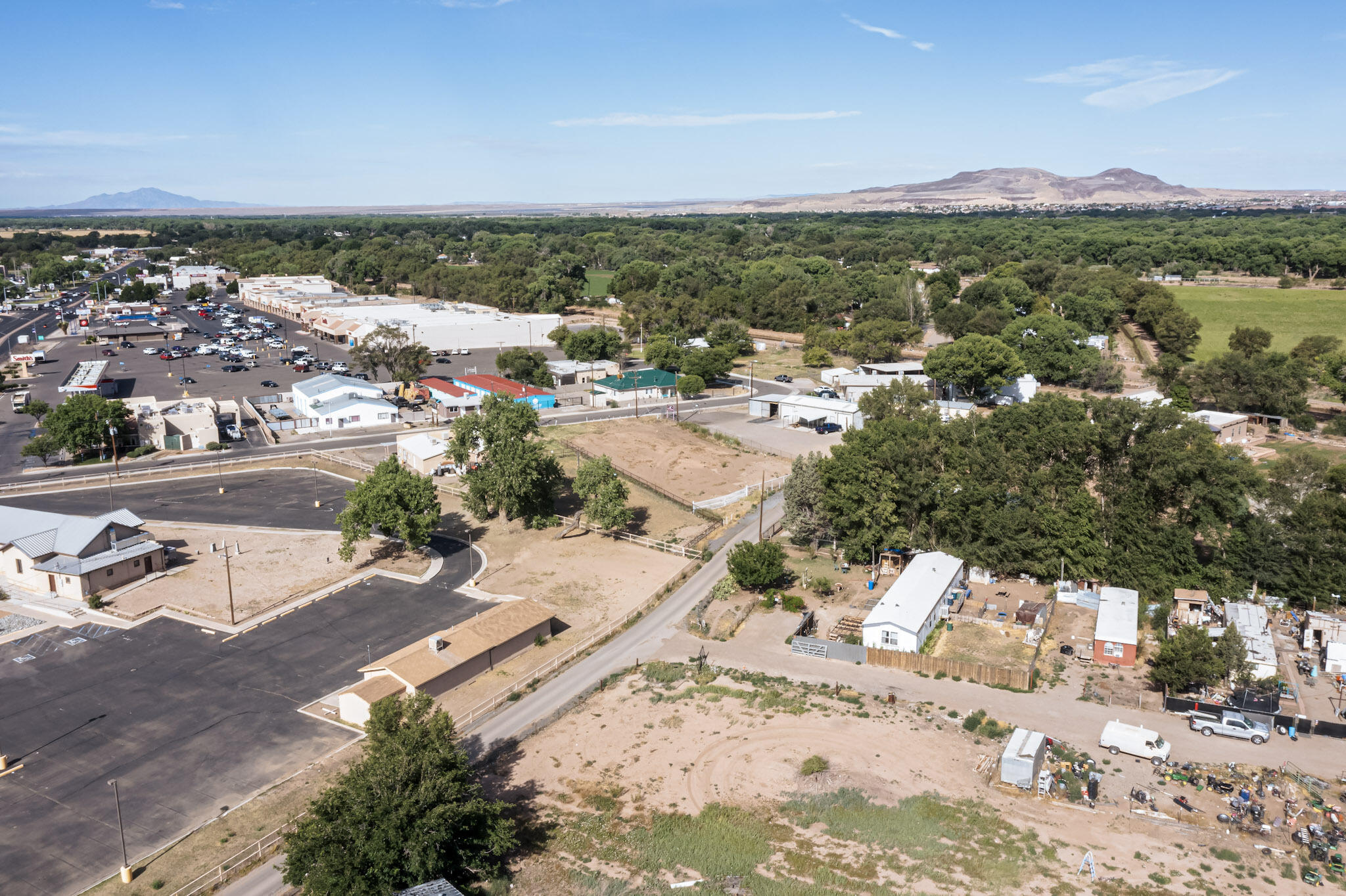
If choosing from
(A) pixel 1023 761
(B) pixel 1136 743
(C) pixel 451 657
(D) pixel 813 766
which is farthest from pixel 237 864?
(B) pixel 1136 743

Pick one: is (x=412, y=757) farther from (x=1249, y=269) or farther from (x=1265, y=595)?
(x=1249, y=269)

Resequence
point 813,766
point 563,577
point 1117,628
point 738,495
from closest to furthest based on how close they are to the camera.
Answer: point 813,766 < point 1117,628 < point 563,577 < point 738,495

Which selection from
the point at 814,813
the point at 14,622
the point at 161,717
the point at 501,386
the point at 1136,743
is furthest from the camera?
the point at 501,386

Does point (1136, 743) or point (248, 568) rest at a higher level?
point (248, 568)

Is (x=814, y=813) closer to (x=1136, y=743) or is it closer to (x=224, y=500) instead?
(x=1136, y=743)

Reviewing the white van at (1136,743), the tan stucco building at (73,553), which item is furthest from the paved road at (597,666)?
the tan stucco building at (73,553)

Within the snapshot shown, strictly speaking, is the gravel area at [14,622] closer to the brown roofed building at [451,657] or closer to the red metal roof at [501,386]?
the brown roofed building at [451,657]

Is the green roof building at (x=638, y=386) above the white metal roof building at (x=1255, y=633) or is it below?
above
